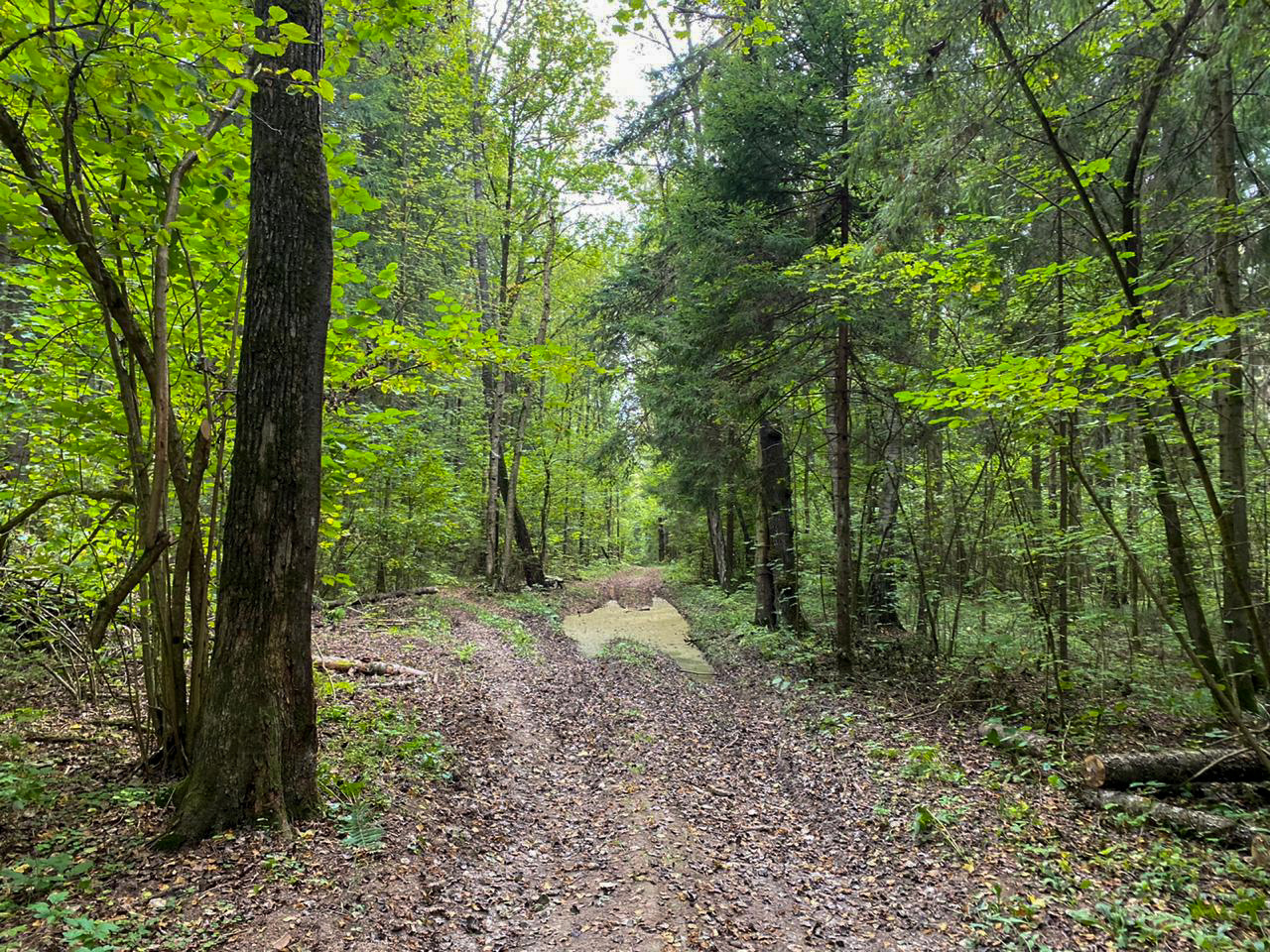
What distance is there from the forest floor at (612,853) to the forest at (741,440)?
4 cm

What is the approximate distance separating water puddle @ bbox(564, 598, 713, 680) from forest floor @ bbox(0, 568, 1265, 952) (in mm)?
5051

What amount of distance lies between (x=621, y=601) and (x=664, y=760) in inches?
620

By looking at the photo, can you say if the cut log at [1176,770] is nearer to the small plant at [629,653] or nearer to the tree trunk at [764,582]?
the small plant at [629,653]

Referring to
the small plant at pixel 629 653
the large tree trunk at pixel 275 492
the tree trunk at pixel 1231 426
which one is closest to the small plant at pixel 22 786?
the large tree trunk at pixel 275 492

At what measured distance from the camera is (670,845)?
4.87m

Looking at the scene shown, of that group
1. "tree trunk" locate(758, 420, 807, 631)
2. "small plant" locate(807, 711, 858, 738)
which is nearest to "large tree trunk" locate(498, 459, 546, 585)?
"tree trunk" locate(758, 420, 807, 631)

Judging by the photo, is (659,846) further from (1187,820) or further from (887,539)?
(887,539)

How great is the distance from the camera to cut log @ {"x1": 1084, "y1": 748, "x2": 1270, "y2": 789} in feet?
16.9

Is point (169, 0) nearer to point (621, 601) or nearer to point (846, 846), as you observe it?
point (846, 846)

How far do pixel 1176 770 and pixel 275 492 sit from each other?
7.62 meters

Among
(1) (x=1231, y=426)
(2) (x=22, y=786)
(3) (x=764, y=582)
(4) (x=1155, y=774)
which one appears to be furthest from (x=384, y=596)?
(1) (x=1231, y=426)

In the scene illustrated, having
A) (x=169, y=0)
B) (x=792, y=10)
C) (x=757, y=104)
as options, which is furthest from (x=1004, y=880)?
(x=792, y=10)

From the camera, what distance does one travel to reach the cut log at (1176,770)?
5.15 m

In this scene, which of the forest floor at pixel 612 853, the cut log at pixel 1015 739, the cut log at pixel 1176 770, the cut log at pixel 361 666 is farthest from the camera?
the cut log at pixel 361 666
